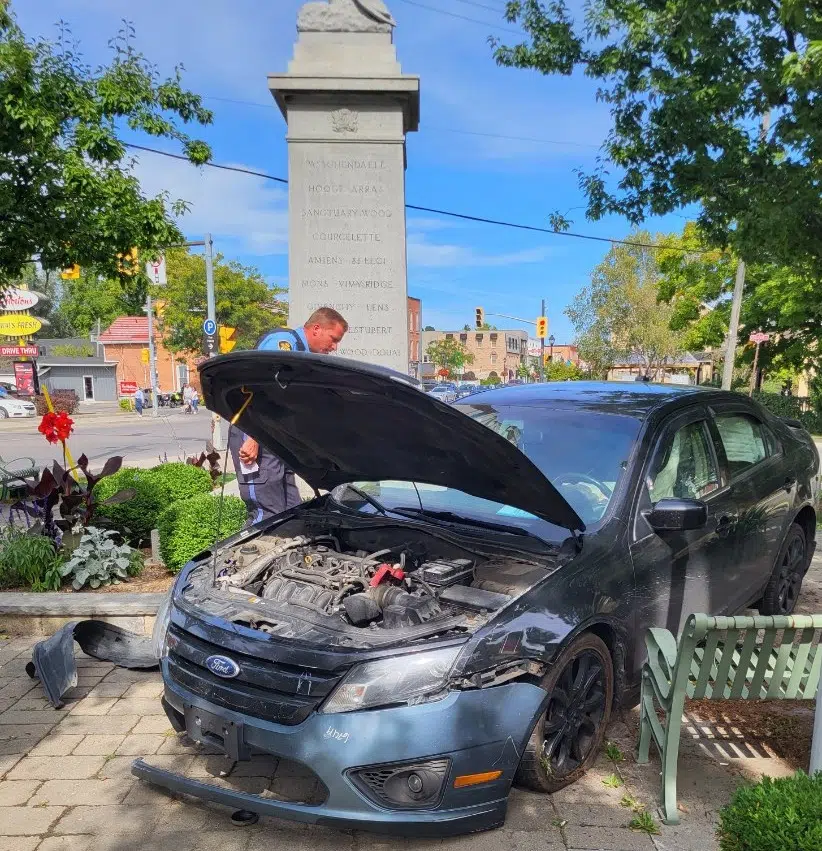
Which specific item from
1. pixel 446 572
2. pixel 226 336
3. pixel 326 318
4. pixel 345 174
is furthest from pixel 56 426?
pixel 226 336

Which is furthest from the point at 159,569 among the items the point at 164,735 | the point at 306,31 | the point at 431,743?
the point at 306,31

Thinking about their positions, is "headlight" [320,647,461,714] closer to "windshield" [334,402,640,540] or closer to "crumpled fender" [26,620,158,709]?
"windshield" [334,402,640,540]

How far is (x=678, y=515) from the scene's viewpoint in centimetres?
322

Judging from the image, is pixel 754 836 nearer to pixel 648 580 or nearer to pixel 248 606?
pixel 648 580

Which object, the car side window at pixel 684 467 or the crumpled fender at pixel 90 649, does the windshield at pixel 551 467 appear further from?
the crumpled fender at pixel 90 649

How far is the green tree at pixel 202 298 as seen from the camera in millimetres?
40281

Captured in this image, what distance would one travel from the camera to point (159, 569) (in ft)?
19.0

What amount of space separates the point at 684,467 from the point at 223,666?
8.34 feet

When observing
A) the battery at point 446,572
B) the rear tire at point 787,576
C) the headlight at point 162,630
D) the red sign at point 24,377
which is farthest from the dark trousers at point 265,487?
the red sign at point 24,377

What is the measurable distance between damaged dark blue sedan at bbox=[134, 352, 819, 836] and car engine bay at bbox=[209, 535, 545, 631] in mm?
11

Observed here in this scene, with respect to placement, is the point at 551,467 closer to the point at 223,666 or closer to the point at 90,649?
the point at 223,666

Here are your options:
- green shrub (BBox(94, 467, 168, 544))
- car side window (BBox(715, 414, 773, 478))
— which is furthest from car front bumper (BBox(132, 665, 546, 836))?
green shrub (BBox(94, 467, 168, 544))

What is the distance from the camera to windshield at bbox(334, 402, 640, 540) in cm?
346

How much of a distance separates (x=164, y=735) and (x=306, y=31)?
7344 millimetres
